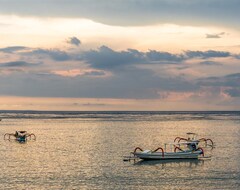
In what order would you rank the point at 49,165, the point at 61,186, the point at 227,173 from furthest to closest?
1. the point at 49,165
2. the point at 227,173
3. the point at 61,186

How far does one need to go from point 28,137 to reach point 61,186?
61.9 m

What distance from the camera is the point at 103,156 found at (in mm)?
68750

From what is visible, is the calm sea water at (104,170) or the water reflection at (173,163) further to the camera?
the water reflection at (173,163)

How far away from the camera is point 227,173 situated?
5366 cm

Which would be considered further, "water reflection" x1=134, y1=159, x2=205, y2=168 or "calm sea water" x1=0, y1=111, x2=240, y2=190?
"water reflection" x1=134, y1=159, x2=205, y2=168

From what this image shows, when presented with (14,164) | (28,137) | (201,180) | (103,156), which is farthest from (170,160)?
(28,137)

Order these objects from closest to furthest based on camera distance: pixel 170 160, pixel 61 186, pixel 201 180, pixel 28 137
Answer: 1. pixel 61 186
2. pixel 201 180
3. pixel 170 160
4. pixel 28 137

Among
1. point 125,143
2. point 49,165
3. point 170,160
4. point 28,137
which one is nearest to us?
point 49,165

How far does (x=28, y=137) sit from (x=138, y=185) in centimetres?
6352

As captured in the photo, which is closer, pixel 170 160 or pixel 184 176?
pixel 184 176

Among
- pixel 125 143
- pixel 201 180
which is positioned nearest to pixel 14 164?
pixel 201 180

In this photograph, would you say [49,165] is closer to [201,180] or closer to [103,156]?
[103,156]

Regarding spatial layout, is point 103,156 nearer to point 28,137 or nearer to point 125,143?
point 125,143

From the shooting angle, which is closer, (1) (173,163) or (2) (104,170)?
(2) (104,170)
